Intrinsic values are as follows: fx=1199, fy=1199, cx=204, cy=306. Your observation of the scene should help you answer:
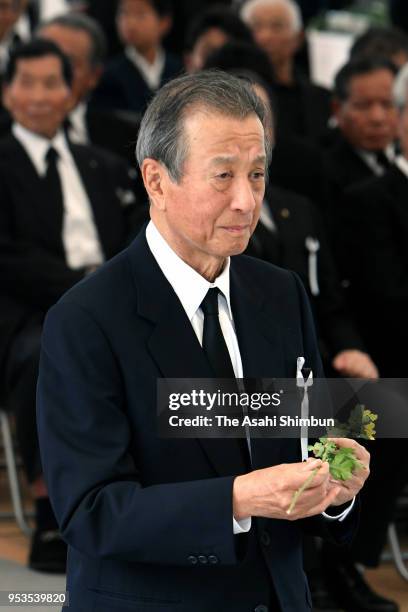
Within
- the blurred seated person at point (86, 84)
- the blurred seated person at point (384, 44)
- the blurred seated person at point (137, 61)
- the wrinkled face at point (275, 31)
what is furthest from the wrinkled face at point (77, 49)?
the blurred seated person at point (384, 44)

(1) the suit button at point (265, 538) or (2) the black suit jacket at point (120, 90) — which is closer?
(1) the suit button at point (265, 538)

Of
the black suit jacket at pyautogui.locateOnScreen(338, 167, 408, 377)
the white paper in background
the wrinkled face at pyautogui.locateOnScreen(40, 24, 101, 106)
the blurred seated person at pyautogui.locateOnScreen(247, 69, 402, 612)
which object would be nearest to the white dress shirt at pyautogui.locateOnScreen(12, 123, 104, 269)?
the blurred seated person at pyautogui.locateOnScreen(247, 69, 402, 612)

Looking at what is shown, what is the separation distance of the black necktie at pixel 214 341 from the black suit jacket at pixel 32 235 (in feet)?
7.42

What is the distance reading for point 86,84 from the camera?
6051 mm

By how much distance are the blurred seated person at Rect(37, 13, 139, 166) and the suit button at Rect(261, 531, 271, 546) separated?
3504 millimetres

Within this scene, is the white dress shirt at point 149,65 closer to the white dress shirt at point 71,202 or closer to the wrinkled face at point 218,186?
the white dress shirt at point 71,202

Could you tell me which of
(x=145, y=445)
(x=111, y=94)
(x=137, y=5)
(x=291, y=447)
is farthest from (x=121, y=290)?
(x=137, y=5)

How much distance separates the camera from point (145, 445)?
6.57 feet

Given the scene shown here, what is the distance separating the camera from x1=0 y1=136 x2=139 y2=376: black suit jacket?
4348 mm

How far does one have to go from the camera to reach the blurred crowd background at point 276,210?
407 cm

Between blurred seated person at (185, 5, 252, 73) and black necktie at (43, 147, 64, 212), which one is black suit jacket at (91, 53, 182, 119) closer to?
blurred seated person at (185, 5, 252, 73)

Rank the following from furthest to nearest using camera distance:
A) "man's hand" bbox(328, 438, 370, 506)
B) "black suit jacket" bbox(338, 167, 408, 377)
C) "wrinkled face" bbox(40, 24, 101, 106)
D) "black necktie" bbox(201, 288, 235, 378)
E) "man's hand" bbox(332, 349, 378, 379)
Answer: "wrinkled face" bbox(40, 24, 101, 106) < "black suit jacket" bbox(338, 167, 408, 377) < "man's hand" bbox(332, 349, 378, 379) < "black necktie" bbox(201, 288, 235, 378) < "man's hand" bbox(328, 438, 370, 506)

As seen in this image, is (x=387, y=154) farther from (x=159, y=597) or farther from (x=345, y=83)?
(x=159, y=597)

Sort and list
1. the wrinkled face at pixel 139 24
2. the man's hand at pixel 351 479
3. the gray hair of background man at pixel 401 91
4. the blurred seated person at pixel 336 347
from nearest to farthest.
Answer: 1. the man's hand at pixel 351 479
2. the blurred seated person at pixel 336 347
3. the gray hair of background man at pixel 401 91
4. the wrinkled face at pixel 139 24
